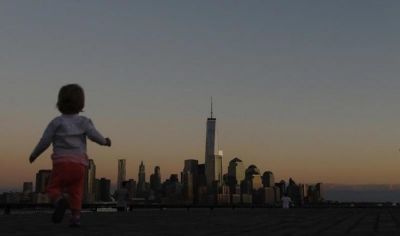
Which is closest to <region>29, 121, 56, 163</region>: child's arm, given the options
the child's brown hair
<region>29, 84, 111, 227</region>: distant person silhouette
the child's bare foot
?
<region>29, 84, 111, 227</region>: distant person silhouette

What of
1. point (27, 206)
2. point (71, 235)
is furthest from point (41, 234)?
point (27, 206)

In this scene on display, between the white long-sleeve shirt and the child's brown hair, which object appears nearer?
the white long-sleeve shirt

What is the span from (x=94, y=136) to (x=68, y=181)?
0.79 meters

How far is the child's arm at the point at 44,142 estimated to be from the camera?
8.17 meters

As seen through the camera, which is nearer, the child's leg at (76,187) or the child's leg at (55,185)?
the child's leg at (55,185)

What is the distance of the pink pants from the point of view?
7.87 metres

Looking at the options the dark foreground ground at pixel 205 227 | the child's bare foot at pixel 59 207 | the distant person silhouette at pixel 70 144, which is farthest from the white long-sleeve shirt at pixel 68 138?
the dark foreground ground at pixel 205 227

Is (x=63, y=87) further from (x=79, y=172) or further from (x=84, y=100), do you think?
(x=79, y=172)

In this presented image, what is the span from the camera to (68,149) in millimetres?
8141

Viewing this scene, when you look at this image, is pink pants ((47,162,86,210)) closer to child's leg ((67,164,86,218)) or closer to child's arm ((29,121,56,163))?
child's leg ((67,164,86,218))

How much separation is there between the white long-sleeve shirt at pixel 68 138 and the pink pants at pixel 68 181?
4.5 inches

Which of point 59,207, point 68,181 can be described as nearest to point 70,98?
point 68,181

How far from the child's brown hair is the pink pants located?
865 millimetres

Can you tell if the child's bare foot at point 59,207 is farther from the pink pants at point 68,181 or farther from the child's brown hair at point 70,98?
the child's brown hair at point 70,98
